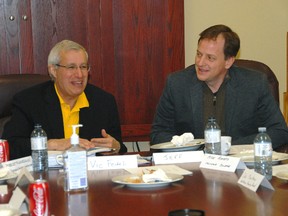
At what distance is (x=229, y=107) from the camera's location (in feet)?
10.4

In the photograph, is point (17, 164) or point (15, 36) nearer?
point (17, 164)

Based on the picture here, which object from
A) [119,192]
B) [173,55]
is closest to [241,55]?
[173,55]

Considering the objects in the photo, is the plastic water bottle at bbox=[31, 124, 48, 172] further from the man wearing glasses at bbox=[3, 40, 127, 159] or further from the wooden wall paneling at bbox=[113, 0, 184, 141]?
the wooden wall paneling at bbox=[113, 0, 184, 141]

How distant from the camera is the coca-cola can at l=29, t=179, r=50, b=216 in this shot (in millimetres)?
1511

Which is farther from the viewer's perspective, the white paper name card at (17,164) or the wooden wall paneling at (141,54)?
the wooden wall paneling at (141,54)

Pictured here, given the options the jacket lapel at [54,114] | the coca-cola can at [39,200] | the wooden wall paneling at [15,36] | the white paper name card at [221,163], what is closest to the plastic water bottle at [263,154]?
the white paper name card at [221,163]

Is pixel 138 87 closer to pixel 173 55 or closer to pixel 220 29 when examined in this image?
pixel 173 55

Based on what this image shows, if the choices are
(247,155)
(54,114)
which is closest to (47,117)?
(54,114)

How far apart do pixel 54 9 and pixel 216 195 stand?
2717 mm

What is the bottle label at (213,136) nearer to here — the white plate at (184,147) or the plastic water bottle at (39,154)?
the white plate at (184,147)

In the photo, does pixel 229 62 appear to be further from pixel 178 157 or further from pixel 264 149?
pixel 264 149

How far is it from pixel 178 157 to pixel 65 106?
942 mm

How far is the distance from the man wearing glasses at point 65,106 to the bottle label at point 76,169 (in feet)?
3.28

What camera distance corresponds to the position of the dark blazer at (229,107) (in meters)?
3.14
